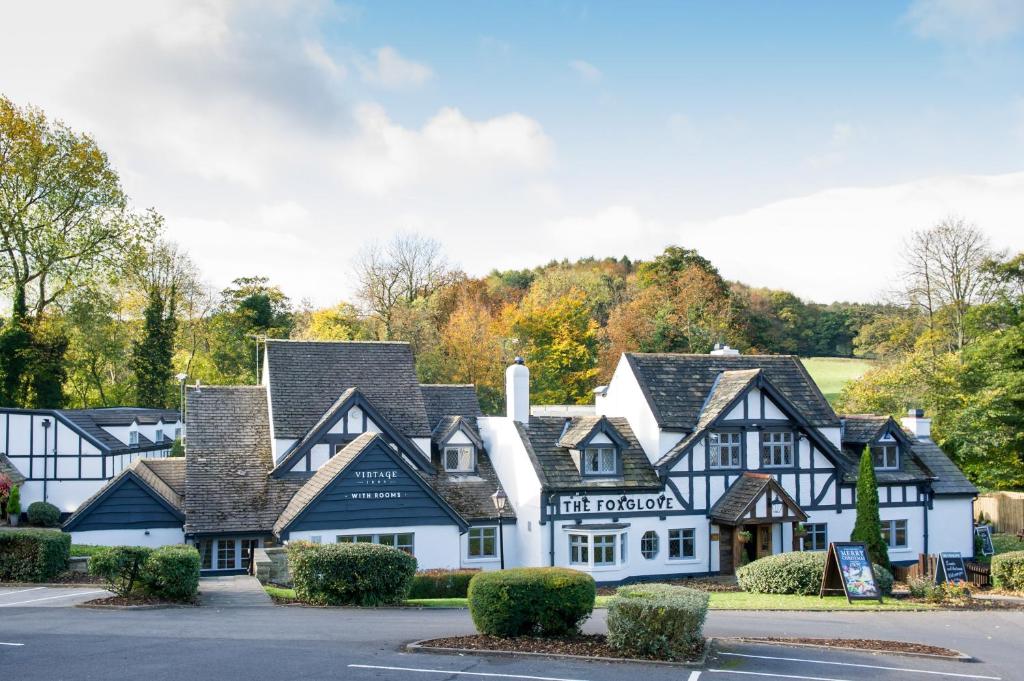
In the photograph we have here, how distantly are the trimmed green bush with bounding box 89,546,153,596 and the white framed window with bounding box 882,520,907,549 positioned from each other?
80.5 ft

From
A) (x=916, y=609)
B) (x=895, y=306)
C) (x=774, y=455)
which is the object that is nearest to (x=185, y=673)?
(x=916, y=609)

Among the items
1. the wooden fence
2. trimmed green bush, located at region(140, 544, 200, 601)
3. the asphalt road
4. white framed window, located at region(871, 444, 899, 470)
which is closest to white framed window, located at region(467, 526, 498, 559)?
the asphalt road

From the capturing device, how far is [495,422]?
3241cm

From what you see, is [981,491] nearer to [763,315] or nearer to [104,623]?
[763,315]

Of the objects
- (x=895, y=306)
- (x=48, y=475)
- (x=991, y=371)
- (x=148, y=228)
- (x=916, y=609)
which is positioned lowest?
(x=916, y=609)

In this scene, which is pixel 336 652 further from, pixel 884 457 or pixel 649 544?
pixel 884 457

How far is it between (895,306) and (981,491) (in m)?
13.0

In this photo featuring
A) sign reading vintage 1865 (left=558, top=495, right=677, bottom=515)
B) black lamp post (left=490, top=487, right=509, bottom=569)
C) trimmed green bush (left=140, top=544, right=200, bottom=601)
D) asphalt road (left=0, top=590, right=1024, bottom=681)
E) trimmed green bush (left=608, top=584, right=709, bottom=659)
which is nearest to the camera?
asphalt road (left=0, top=590, right=1024, bottom=681)

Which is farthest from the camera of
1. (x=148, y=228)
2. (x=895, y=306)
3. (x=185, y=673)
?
(x=895, y=306)

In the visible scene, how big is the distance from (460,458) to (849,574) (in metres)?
13.9

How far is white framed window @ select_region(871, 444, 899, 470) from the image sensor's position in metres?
32.9

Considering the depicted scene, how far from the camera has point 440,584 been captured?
24516mm

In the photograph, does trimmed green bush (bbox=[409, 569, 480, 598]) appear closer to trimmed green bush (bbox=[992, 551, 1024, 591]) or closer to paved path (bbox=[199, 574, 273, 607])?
paved path (bbox=[199, 574, 273, 607])

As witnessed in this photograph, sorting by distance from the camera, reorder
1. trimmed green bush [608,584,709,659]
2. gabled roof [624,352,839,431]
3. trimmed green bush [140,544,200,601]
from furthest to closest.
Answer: gabled roof [624,352,839,431] → trimmed green bush [140,544,200,601] → trimmed green bush [608,584,709,659]
